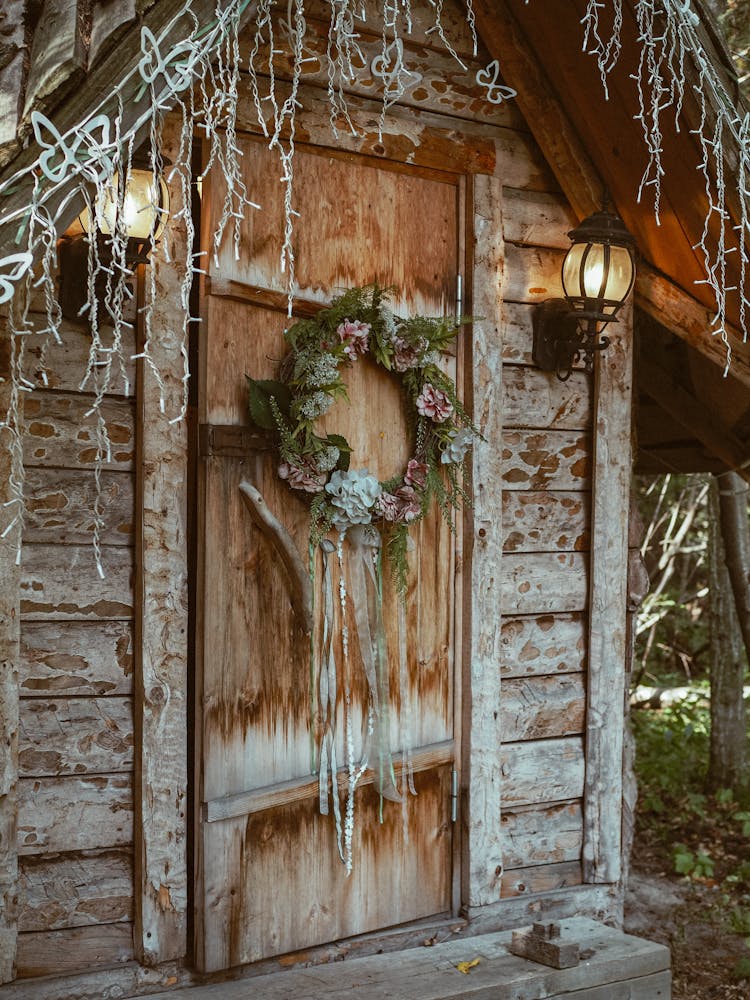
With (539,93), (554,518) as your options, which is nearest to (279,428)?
(554,518)

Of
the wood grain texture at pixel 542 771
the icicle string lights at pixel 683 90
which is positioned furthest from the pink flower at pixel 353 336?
the wood grain texture at pixel 542 771

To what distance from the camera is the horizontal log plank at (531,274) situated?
3549 millimetres

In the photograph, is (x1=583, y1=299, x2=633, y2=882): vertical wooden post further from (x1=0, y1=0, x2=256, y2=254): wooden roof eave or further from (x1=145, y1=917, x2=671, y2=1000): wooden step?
(x1=0, y1=0, x2=256, y2=254): wooden roof eave

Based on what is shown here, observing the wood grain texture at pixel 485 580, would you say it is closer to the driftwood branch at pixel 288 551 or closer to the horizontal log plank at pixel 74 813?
the driftwood branch at pixel 288 551

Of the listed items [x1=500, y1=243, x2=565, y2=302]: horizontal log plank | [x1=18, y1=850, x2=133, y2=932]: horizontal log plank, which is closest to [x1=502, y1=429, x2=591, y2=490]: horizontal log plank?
[x1=500, y1=243, x2=565, y2=302]: horizontal log plank

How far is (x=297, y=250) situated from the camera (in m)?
3.09

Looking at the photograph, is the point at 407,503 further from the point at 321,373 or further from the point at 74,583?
the point at 74,583

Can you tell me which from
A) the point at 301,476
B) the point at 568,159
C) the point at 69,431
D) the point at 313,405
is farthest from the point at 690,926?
the point at 69,431

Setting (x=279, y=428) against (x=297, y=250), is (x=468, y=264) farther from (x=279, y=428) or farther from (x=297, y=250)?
(x=279, y=428)

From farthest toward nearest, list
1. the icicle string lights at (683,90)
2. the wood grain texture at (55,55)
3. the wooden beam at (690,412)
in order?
the wooden beam at (690,412)
the icicle string lights at (683,90)
the wood grain texture at (55,55)

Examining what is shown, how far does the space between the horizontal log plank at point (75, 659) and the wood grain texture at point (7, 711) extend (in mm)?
45

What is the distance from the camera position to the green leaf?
2879mm

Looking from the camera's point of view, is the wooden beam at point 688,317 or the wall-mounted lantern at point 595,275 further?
the wooden beam at point 688,317

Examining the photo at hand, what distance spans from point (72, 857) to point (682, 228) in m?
2.78
